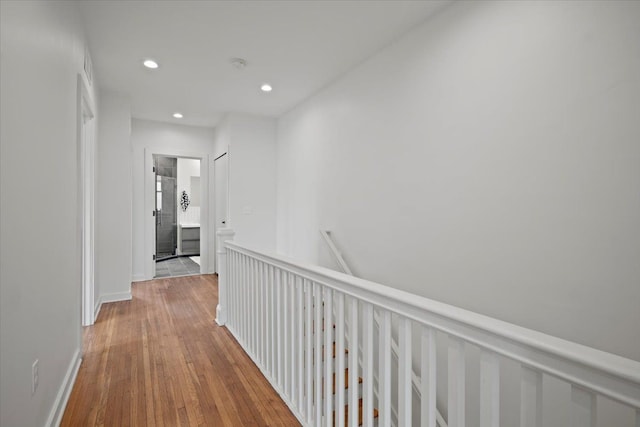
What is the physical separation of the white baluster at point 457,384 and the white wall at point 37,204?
4.59 feet

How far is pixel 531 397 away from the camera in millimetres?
771

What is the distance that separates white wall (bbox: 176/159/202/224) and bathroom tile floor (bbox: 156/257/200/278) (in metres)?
1.44

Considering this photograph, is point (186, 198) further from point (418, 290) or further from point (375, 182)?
point (418, 290)

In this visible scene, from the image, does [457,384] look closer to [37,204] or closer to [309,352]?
[309,352]

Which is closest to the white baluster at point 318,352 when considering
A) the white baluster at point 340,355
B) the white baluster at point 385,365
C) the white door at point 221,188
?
the white baluster at point 340,355

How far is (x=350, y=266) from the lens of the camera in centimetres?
337

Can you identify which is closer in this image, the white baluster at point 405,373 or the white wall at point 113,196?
the white baluster at point 405,373

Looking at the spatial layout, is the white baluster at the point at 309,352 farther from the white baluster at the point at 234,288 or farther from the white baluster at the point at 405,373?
the white baluster at the point at 234,288

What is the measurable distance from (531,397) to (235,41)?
3051 millimetres

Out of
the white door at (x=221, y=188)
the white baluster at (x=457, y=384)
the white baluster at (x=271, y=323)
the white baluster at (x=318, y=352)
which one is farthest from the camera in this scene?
the white door at (x=221, y=188)

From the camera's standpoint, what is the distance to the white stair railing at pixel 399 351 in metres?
0.68

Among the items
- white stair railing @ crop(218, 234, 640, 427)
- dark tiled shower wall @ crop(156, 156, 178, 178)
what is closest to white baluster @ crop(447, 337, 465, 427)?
white stair railing @ crop(218, 234, 640, 427)

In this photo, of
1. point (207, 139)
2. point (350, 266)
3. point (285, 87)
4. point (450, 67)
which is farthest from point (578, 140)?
point (207, 139)

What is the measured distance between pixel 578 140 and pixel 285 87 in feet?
9.95
